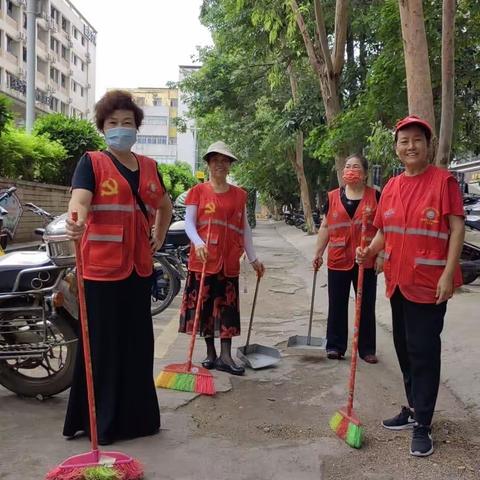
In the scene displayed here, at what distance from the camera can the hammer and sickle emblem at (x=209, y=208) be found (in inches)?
188

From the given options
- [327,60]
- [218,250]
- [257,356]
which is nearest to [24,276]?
[218,250]

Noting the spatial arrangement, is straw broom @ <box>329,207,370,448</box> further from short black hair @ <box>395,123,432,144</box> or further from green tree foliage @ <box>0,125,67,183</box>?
green tree foliage @ <box>0,125,67,183</box>

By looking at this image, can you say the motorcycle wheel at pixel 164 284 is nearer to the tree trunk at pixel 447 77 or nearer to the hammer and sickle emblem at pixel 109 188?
the tree trunk at pixel 447 77

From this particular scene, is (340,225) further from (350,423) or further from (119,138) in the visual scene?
(119,138)

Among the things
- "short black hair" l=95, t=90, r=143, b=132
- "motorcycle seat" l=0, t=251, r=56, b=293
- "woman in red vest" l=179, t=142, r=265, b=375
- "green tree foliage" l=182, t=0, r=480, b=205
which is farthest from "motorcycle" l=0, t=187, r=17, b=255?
"green tree foliage" l=182, t=0, r=480, b=205

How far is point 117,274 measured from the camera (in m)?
3.40

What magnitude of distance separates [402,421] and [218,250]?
1842mm

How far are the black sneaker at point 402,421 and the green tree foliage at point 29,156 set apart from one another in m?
9.55

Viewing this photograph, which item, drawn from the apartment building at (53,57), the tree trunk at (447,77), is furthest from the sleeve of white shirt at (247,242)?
the apartment building at (53,57)

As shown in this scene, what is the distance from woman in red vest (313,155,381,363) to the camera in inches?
202

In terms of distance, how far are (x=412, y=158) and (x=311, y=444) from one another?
169 centimetres

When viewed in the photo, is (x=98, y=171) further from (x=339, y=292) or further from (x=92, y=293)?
(x=339, y=292)

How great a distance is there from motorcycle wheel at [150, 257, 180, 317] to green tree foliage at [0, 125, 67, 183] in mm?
5437

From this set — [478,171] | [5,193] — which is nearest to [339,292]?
[5,193]
